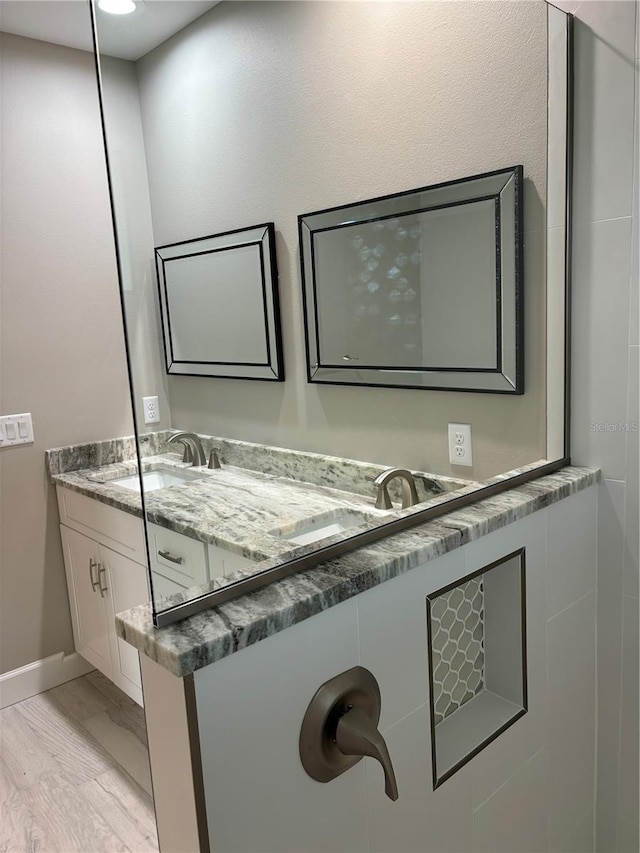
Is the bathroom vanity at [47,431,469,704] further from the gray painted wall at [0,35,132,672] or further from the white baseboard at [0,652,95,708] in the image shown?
the white baseboard at [0,652,95,708]

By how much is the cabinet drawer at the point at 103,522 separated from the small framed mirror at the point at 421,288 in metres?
0.74

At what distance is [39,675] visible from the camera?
8.75 ft

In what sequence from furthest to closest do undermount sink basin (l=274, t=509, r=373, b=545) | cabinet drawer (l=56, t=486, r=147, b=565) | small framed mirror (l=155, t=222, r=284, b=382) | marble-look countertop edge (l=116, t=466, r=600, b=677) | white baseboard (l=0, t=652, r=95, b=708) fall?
1. white baseboard (l=0, t=652, r=95, b=708)
2. cabinet drawer (l=56, t=486, r=147, b=565)
3. undermount sink basin (l=274, t=509, r=373, b=545)
4. small framed mirror (l=155, t=222, r=284, b=382)
5. marble-look countertop edge (l=116, t=466, r=600, b=677)

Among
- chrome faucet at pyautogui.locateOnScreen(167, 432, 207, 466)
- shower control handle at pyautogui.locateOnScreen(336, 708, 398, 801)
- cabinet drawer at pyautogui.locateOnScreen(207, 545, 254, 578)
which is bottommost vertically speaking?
shower control handle at pyautogui.locateOnScreen(336, 708, 398, 801)

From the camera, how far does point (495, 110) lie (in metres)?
1.39

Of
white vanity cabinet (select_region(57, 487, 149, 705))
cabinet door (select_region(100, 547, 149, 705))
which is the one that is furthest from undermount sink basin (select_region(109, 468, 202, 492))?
cabinet door (select_region(100, 547, 149, 705))

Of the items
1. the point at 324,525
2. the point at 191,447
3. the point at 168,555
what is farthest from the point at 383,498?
the point at 168,555

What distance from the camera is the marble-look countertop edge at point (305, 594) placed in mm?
828

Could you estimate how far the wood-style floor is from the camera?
1.90 metres

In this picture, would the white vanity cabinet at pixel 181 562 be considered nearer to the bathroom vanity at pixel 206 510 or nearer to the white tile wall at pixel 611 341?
the bathroom vanity at pixel 206 510

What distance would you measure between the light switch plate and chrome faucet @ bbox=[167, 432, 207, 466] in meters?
1.64

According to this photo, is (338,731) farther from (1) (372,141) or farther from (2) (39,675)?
(2) (39,675)

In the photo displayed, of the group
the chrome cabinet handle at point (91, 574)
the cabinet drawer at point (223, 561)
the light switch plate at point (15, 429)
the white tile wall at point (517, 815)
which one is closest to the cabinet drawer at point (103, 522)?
the chrome cabinet handle at point (91, 574)

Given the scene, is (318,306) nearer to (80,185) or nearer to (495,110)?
(495,110)
